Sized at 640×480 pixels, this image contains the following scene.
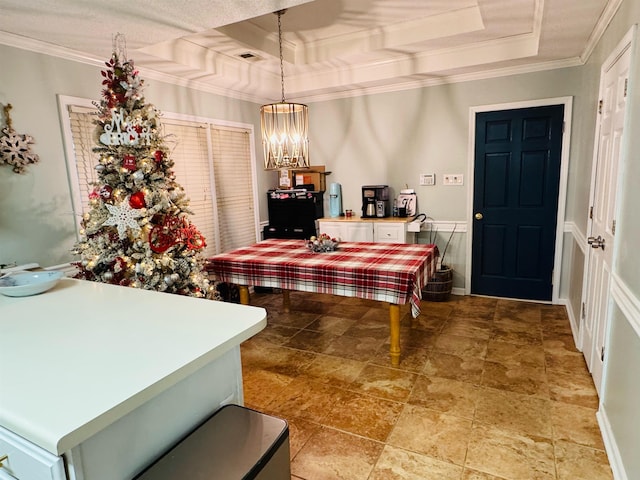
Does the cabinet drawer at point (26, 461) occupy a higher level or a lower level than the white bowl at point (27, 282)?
lower

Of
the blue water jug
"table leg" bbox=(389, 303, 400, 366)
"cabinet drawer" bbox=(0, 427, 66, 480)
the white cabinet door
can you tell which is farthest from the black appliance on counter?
"cabinet drawer" bbox=(0, 427, 66, 480)

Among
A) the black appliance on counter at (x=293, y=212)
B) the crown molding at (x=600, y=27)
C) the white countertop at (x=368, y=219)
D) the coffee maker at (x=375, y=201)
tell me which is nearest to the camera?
the crown molding at (x=600, y=27)

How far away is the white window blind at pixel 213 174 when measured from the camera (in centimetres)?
389

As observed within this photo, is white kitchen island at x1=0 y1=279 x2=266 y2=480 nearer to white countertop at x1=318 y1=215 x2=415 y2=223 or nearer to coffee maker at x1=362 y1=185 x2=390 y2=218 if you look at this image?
white countertop at x1=318 y1=215 x2=415 y2=223

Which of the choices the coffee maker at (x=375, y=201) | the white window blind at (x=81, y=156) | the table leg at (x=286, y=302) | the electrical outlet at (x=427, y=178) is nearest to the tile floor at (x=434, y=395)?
the table leg at (x=286, y=302)

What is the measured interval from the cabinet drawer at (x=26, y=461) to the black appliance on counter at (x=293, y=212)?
4067 millimetres

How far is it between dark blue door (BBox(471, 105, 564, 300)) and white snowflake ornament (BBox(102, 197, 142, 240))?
11.4ft

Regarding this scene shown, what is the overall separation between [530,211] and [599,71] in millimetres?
1613

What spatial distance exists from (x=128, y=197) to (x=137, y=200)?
2.6 inches

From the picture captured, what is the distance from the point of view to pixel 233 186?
4.73 m

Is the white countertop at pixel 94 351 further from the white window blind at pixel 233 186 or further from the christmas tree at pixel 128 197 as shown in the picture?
the white window blind at pixel 233 186

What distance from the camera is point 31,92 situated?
9.09ft

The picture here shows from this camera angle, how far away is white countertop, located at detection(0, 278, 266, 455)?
2.90 feet

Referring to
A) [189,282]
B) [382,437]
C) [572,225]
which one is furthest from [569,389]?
[189,282]
